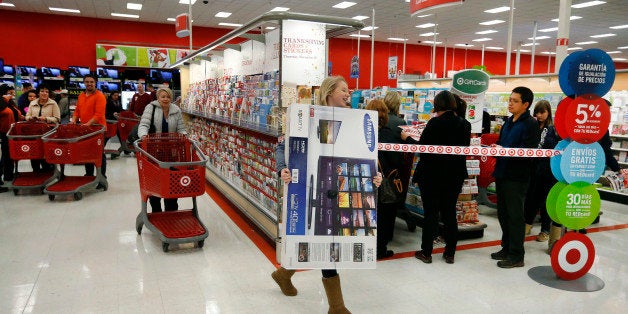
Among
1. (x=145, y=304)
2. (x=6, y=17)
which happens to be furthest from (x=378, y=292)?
(x=6, y=17)

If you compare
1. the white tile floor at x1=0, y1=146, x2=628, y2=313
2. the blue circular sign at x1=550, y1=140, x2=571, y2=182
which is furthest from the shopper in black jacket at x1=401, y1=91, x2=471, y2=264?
the blue circular sign at x1=550, y1=140, x2=571, y2=182

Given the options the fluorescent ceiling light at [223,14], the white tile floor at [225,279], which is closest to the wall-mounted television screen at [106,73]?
the fluorescent ceiling light at [223,14]

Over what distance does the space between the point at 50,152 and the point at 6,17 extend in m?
13.3

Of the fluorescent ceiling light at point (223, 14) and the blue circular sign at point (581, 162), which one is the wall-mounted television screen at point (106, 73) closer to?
the fluorescent ceiling light at point (223, 14)

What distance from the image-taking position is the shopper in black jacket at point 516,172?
4.12 meters

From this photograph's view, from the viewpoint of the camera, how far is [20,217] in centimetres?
548

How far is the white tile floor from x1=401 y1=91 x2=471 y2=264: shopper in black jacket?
0.34 metres

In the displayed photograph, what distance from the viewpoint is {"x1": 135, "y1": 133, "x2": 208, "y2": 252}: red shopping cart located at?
4.31 m

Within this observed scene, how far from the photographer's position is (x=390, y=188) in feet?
12.7

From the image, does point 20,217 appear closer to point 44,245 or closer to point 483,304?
point 44,245

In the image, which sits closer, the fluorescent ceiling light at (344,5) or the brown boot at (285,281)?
the brown boot at (285,281)

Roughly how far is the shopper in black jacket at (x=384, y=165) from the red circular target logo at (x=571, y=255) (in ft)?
4.85

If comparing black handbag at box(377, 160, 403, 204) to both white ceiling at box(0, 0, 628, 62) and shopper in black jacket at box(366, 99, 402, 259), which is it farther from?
white ceiling at box(0, 0, 628, 62)

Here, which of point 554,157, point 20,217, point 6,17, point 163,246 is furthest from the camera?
point 6,17
